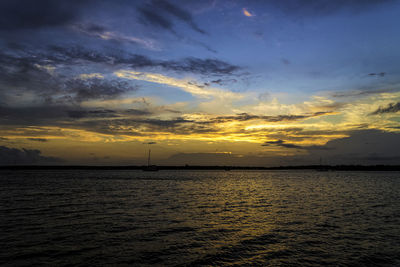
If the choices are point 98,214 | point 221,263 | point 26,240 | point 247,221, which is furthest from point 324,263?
point 98,214

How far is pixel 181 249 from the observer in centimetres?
1998

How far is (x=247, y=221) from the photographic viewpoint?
30.9 meters

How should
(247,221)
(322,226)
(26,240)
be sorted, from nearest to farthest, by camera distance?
(26,240) < (322,226) < (247,221)

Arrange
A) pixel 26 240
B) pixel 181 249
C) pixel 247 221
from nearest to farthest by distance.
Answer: pixel 181 249 → pixel 26 240 → pixel 247 221

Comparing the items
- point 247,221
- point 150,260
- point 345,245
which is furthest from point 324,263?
point 247,221

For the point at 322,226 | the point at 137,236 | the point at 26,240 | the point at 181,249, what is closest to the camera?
the point at 181,249

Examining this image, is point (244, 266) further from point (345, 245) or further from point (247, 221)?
point (247, 221)

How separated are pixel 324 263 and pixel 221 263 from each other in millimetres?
6948

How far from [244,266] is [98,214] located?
2379 cm

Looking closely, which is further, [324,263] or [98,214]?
[98,214]

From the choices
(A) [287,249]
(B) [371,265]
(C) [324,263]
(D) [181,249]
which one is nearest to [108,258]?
(D) [181,249]

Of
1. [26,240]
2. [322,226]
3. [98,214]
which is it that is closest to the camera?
[26,240]

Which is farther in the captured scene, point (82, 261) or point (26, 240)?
point (26, 240)

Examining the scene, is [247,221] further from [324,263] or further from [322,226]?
[324,263]
